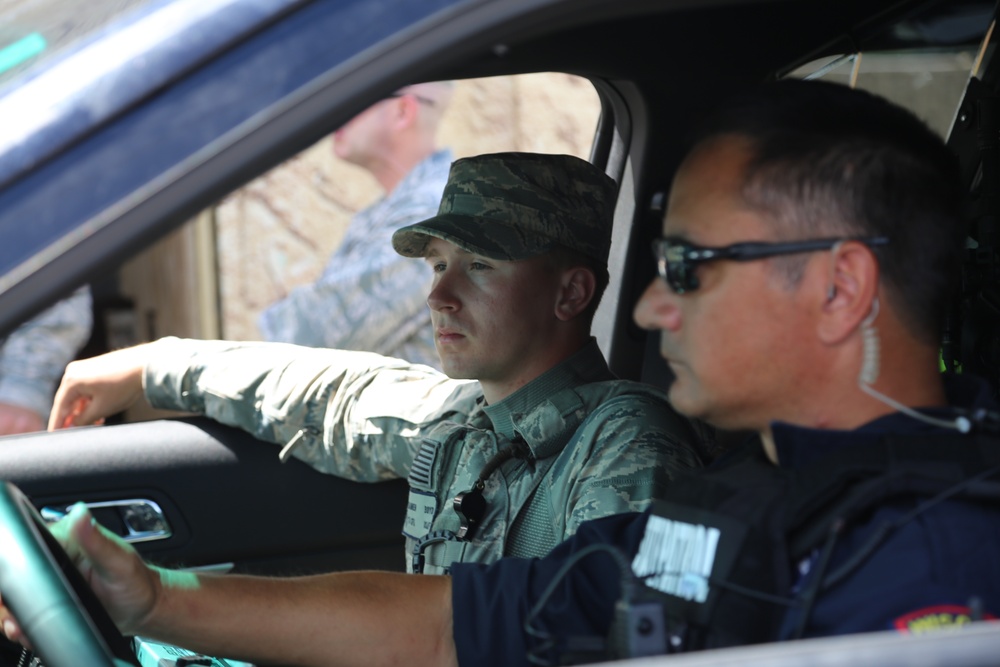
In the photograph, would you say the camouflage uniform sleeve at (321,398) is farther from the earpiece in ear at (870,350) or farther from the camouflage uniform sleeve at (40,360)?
the earpiece in ear at (870,350)

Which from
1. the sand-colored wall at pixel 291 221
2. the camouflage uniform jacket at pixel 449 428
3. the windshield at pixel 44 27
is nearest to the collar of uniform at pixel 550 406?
the camouflage uniform jacket at pixel 449 428

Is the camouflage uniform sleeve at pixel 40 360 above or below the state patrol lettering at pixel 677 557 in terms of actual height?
below

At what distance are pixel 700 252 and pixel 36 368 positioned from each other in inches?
68.9

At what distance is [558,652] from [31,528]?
63 centimetres

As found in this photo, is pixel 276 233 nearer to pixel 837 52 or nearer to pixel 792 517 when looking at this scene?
pixel 837 52

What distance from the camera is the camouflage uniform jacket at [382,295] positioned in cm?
335

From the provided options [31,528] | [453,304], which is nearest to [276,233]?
[453,304]

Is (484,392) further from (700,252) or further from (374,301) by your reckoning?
(374,301)

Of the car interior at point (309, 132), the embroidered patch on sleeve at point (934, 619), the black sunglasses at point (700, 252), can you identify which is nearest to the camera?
the car interior at point (309, 132)

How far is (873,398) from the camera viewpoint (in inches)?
50.6

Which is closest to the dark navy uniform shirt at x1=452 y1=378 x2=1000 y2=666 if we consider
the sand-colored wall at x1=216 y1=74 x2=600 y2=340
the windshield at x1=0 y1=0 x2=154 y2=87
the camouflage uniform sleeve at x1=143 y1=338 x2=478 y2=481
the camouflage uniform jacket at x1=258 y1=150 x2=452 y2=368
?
the windshield at x1=0 y1=0 x2=154 y2=87

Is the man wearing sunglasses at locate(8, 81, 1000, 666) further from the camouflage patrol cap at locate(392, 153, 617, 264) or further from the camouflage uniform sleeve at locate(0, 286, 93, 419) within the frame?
the camouflage uniform sleeve at locate(0, 286, 93, 419)

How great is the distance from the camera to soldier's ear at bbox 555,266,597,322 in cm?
221

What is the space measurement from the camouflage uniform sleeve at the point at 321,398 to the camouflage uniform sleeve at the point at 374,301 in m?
0.68
